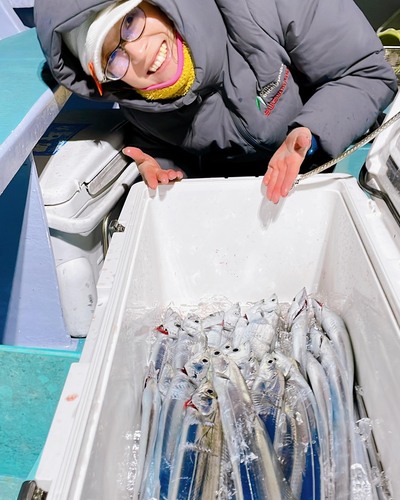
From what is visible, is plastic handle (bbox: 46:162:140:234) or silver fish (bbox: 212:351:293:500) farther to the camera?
plastic handle (bbox: 46:162:140:234)

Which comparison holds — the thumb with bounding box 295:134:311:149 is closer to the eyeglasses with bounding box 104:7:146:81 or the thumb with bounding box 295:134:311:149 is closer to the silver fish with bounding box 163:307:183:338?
the eyeglasses with bounding box 104:7:146:81

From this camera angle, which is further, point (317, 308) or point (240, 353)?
point (317, 308)

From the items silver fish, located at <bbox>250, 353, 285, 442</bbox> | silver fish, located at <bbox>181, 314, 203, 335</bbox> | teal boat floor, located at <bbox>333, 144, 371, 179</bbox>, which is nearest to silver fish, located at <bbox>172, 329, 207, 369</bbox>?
silver fish, located at <bbox>181, 314, 203, 335</bbox>

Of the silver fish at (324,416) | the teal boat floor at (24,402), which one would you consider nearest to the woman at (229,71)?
the silver fish at (324,416)

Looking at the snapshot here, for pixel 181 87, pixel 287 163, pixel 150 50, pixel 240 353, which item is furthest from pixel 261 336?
pixel 150 50

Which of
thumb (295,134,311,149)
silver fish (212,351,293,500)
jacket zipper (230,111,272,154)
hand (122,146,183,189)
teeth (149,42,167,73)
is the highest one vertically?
teeth (149,42,167,73)

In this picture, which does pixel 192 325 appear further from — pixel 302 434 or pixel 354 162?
pixel 354 162

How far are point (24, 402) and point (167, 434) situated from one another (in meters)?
0.47

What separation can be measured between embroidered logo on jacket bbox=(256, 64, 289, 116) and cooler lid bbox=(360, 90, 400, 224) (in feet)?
1.25

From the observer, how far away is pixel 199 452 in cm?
97

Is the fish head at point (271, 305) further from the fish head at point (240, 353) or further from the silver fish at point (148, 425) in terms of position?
the silver fish at point (148, 425)

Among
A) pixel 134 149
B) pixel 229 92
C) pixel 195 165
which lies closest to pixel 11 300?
pixel 134 149

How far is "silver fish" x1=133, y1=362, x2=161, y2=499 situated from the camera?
0.99m

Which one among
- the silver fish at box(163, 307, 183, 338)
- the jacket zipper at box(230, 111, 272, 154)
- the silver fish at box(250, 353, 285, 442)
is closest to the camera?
the silver fish at box(250, 353, 285, 442)
